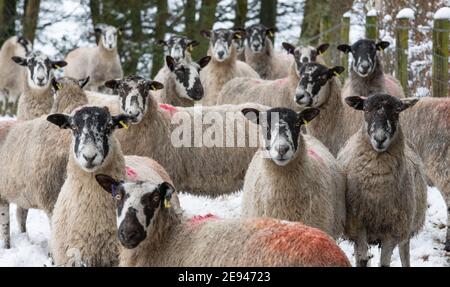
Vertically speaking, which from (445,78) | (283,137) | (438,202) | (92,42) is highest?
(92,42)

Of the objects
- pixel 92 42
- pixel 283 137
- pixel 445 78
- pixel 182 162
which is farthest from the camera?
pixel 92 42

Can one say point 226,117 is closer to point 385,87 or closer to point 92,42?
point 385,87

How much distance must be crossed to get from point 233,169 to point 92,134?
2.61m

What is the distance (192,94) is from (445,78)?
2936 mm

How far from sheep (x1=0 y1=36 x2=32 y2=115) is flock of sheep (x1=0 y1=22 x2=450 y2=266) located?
6.24 m

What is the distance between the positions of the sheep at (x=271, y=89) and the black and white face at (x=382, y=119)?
3.21m

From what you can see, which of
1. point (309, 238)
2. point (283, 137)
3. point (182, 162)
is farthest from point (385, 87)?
point (309, 238)

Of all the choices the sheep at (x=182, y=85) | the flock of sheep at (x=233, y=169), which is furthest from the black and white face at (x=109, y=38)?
the sheep at (x=182, y=85)

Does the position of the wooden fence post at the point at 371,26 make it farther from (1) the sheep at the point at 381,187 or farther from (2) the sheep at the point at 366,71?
(1) the sheep at the point at 381,187

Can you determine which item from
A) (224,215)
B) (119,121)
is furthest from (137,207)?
(224,215)

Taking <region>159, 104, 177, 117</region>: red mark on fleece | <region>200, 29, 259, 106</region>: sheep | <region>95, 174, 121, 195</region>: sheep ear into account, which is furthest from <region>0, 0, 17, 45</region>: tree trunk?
<region>95, 174, 121, 195</region>: sheep ear

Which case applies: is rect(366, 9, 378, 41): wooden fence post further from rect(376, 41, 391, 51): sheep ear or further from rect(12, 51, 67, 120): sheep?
rect(12, 51, 67, 120): sheep
